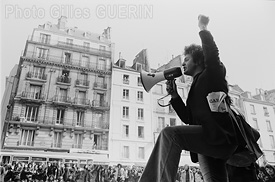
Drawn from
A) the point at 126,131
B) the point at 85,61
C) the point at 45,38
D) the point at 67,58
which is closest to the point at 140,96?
the point at 126,131

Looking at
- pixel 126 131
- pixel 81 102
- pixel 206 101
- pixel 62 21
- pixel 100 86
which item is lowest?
pixel 206 101

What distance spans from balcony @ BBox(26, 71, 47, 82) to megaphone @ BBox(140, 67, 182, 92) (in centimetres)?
638

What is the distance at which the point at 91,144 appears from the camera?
634cm

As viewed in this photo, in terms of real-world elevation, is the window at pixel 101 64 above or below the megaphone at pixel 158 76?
above

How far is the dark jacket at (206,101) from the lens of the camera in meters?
0.51

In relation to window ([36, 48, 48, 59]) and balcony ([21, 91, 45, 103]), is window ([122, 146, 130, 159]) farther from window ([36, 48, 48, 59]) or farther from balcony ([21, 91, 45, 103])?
window ([36, 48, 48, 59])

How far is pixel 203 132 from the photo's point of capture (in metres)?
0.51

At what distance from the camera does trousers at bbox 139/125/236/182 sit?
454mm

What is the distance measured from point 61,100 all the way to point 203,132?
649 cm

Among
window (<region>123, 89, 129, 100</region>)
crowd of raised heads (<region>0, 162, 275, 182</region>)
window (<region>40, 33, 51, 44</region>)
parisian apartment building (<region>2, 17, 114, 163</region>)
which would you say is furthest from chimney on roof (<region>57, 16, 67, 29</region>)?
crowd of raised heads (<region>0, 162, 275, 182</region>)

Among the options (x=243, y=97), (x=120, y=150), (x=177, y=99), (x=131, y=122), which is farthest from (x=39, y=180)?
(x=243, y=97)

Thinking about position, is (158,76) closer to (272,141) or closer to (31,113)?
(31,113)

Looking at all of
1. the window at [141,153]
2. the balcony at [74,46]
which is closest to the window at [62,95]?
the balcony at [74,46]

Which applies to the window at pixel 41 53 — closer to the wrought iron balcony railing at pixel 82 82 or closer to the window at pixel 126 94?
the wrought iron balcony railing at pixel 82 82
